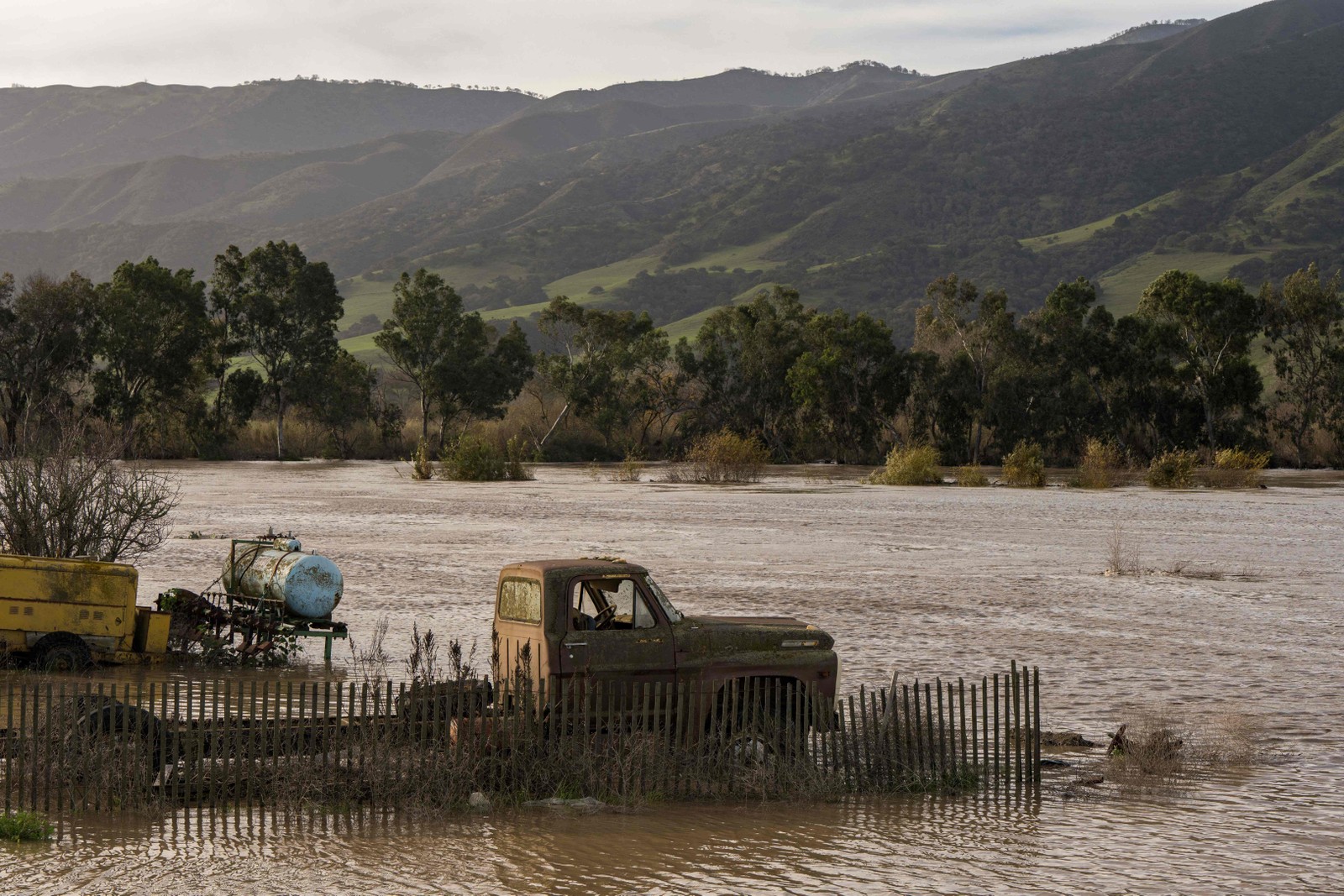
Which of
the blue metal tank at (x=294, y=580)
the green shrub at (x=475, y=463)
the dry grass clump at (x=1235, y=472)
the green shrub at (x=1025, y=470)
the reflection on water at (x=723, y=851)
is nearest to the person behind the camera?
the reflection on water at (x=723, y=851)

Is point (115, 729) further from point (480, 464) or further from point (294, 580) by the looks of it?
point (480, 464)

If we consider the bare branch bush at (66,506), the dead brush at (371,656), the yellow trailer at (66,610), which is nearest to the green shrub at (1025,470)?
the dead brush at (371,656)

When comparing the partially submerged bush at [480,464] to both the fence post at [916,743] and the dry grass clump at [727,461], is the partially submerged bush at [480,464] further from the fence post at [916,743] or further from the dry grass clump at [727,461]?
the fence post at [916,743]

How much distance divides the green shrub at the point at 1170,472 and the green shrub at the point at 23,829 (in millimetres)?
50438

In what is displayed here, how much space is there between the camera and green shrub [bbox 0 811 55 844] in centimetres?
966

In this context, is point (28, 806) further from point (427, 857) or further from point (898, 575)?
point (898, 575)

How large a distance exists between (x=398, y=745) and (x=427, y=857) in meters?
1.29

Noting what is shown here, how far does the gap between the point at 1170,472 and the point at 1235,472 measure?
2685 millimetres

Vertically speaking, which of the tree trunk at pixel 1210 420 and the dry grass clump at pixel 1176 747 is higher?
the tree trunk at pixel 1210 420

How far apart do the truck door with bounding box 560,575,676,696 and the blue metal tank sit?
652cm

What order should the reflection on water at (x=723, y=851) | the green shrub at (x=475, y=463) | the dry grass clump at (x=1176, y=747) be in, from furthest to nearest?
the green shrub at (x=475, y=463) → the dry grass clump at (x=1176, y=747) → the reflection on water at (x=723, y=851)

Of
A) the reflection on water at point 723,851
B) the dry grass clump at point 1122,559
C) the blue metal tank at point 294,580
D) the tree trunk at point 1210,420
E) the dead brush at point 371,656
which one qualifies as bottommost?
the reflection on water at point 723,851

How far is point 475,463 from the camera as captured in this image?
205 feet

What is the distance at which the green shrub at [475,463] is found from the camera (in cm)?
6234
